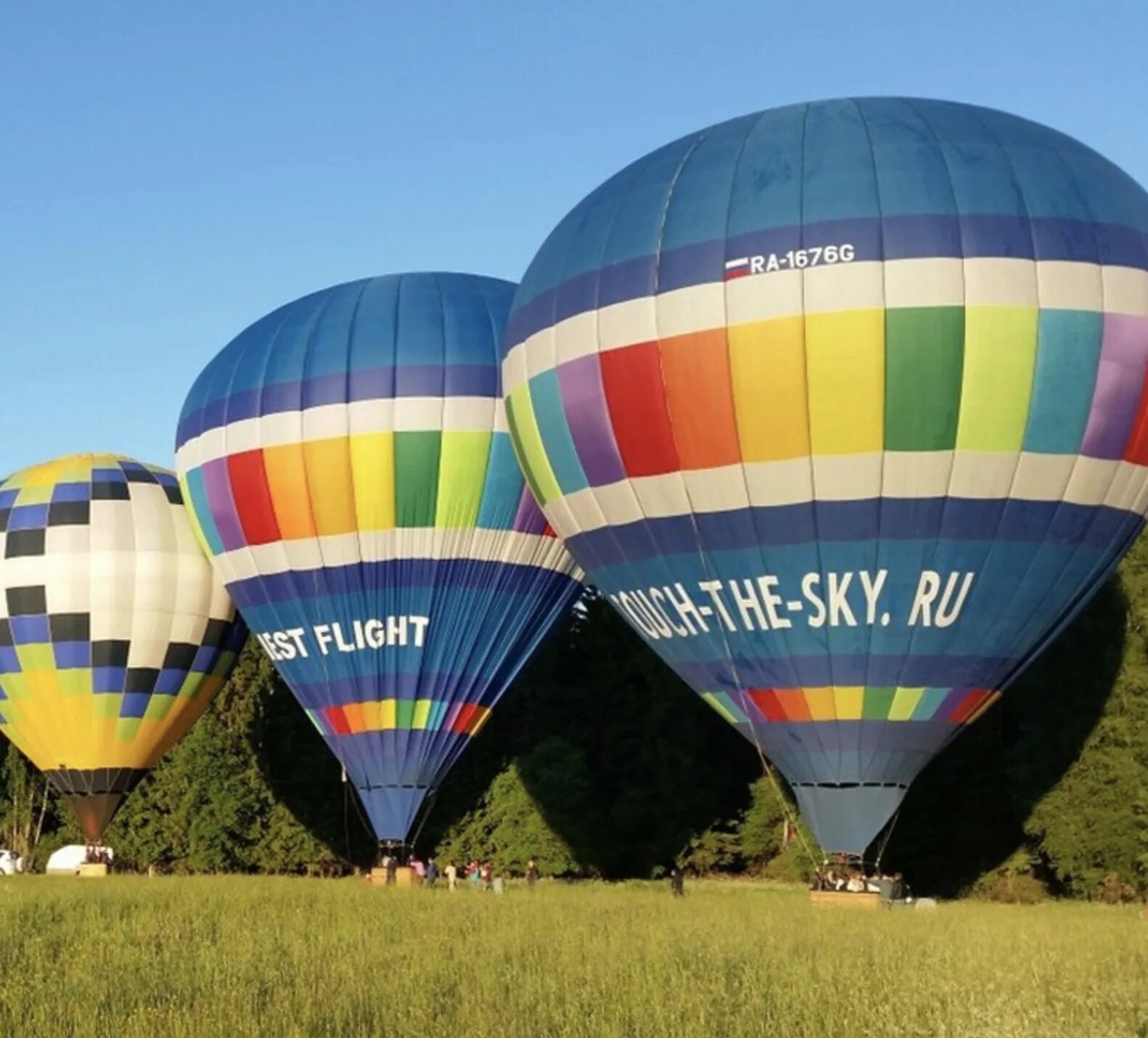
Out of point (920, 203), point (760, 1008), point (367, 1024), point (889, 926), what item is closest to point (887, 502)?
point (920, 203)

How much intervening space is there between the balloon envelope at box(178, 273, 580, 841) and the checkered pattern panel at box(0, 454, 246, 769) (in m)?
4.34

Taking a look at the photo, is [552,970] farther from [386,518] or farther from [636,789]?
[636,789]

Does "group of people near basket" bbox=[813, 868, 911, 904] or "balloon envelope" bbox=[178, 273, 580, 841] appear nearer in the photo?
"group of people near basket" bbox=[813, 868, 911, 904]

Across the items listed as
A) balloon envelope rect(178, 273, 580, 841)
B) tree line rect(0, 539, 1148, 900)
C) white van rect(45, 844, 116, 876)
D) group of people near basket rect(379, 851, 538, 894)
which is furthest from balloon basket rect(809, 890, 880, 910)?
Result: white van rect(45, 844, 116, 876)

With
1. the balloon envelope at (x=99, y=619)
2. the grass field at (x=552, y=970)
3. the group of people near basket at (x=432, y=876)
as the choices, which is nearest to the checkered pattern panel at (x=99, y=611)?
the balloon envelope at (x=99, y=619)

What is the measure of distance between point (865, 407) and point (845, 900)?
17.2 ft

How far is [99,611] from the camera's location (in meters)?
26.4

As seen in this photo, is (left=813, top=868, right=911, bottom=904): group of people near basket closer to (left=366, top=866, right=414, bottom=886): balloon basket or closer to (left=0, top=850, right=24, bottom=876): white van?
(left=366, top=866, right=414, bottom=886): balloon basket

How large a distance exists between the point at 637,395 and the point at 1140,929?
7.17 metres

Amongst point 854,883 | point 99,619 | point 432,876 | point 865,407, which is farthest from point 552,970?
point 99,619

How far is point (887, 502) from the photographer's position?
51.7 ft

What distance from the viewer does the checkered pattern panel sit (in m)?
26.4

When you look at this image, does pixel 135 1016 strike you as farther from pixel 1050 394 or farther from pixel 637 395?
pixel 1050 394

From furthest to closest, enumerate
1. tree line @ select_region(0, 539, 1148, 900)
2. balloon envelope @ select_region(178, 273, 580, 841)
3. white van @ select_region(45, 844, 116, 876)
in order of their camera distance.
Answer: white van @ select_region(45, 844, 116, 876)
tree line @ select_region(0, 539, 1148, 900)
balloon envelope @ select_region(178, 273, 580, 841)
